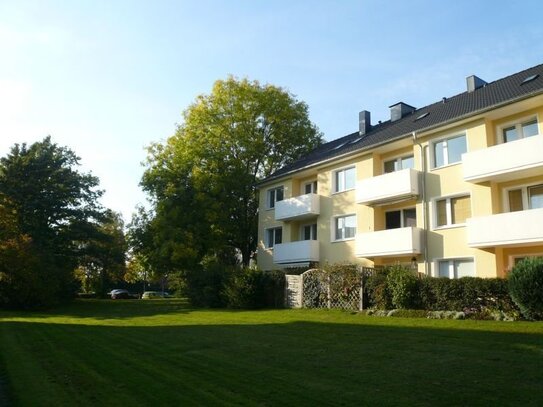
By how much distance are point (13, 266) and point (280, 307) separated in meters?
18.9

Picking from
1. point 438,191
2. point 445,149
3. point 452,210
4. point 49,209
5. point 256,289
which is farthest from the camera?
point 49,209

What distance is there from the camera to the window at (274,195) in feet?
117

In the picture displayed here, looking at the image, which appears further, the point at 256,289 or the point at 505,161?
the point at 256,289

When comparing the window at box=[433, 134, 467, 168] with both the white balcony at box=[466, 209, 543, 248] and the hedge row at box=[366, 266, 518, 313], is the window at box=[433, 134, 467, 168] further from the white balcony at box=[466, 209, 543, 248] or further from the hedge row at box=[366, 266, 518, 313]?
the hedge row at box=[366, 266, 518, 313]

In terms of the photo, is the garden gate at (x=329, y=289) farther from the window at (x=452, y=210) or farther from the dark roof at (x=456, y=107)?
the dark roof at (x=456, y=107)

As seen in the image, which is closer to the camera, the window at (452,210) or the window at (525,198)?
the window at (525,198)

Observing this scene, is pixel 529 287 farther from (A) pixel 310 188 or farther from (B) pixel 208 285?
(A) pixel 310 188

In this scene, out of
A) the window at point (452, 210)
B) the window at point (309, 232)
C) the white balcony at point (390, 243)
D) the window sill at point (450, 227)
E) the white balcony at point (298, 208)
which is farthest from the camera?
the window at point (309, 232)

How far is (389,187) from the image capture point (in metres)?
25.6

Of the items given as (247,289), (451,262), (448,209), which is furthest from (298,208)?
(451,262)

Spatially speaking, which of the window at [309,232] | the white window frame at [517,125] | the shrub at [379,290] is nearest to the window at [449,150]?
the white window frame at [517,125]

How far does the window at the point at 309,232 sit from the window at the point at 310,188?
2.29m

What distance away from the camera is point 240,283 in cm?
2641

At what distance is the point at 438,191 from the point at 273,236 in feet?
48.3
